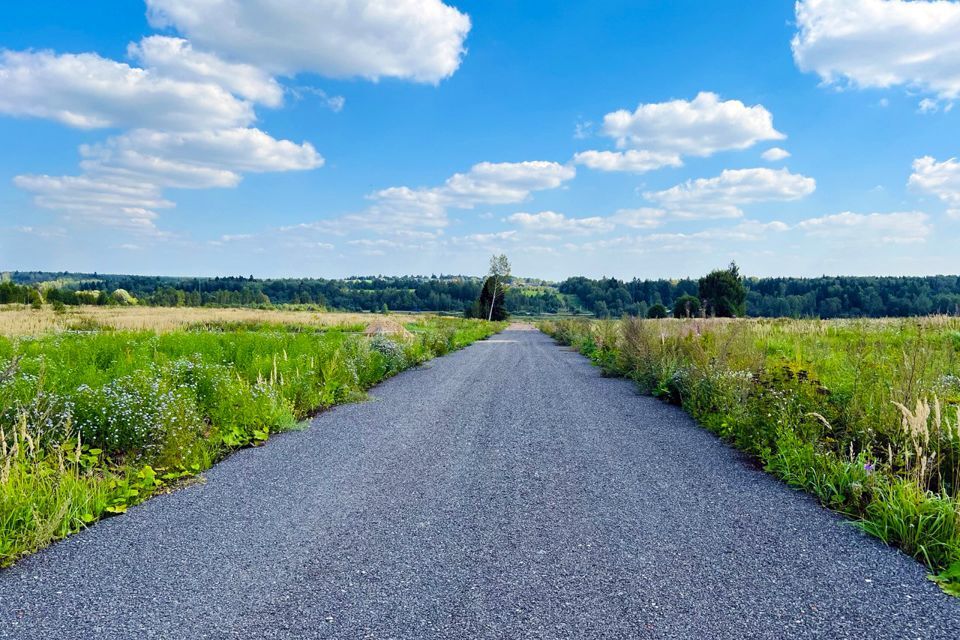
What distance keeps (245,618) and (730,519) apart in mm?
3808

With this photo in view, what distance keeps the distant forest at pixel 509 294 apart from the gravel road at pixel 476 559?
41.1 m

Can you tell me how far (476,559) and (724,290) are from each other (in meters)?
67.7

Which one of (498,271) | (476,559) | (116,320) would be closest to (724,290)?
(498,271)

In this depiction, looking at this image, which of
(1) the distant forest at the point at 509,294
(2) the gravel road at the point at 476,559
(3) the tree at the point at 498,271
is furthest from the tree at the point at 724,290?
(2) the gravel road at the point at 476,559

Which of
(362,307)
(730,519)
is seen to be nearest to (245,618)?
(730,519)

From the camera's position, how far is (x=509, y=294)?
123 m

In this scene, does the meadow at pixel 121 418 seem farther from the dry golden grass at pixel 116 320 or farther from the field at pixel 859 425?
the dry golden grass at pixel 116 320

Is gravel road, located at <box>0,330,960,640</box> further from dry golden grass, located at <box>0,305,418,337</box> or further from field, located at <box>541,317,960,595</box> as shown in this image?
dry golden grass, located at <box>0,305,418,337</box>

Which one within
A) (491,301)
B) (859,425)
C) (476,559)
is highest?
(491,301)

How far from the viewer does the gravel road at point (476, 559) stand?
3049mm

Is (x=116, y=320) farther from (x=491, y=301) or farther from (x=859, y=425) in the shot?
(x=491, y=301)

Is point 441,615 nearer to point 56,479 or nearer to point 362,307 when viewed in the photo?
point 56,479

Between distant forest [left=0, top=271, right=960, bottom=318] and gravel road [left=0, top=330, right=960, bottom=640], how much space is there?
41081mm

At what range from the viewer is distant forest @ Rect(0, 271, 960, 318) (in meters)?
50.6
